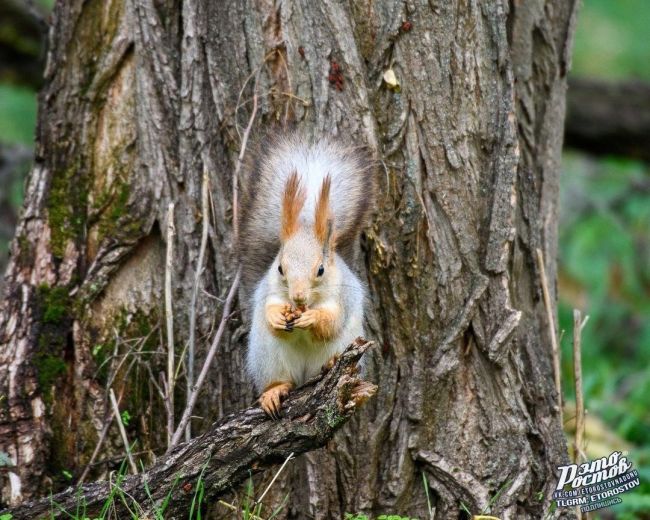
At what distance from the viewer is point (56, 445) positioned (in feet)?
10.5

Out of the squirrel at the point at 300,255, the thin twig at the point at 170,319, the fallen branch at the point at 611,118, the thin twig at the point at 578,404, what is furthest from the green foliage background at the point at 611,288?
the thin twig at the point at 170,319

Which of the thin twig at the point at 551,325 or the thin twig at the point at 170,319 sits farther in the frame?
the thin twig at the point at 551,325

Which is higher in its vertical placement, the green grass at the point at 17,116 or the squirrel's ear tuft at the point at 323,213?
the squirrel's ear tuft at the point at 323,213

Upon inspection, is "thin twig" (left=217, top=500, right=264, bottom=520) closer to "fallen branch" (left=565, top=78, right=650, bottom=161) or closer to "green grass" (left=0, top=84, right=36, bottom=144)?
"fallen branch" (left=565, top=78, right=650, bottom=161)

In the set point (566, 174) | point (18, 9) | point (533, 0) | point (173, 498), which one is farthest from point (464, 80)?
point (566, 174)

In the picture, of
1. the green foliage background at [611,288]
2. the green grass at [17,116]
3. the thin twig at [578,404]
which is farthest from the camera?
the green grass at [17,116]

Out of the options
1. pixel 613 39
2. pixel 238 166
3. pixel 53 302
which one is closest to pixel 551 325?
pixel 238 166

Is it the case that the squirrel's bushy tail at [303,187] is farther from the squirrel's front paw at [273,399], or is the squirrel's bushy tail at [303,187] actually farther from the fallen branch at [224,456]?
the fallen branch at [224,456]

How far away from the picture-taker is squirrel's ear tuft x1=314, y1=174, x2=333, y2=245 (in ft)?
8.38

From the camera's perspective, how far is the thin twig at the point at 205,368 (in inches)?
114

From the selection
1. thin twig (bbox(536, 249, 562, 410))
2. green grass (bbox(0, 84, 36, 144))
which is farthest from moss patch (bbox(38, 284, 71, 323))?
green grass (bbox(0, 84, 36, 144))

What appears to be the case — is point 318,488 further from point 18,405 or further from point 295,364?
point 18,405

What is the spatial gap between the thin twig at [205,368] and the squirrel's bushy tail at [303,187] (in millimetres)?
61

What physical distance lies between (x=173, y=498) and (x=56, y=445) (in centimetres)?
73
